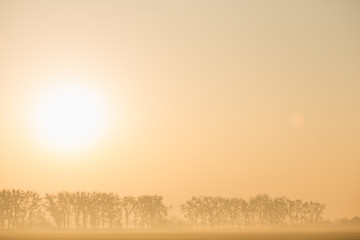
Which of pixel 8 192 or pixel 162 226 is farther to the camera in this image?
pixel 162 226

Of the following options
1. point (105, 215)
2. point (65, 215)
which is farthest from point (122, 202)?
point (65, 215)

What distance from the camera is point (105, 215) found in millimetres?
165625

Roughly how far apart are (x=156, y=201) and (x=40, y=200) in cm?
4293

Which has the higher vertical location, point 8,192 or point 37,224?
point 8,192

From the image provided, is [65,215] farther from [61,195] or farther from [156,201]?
[156,201]

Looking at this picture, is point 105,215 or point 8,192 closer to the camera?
point 8,192

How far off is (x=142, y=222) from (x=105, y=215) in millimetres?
19849

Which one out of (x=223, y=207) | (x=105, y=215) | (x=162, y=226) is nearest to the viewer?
(x=105, y=215)

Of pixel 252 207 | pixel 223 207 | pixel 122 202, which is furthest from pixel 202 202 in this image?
pixel 122 202

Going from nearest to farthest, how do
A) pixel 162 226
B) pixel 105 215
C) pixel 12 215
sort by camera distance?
pixel 12 215
pixel 105 215
pixel 162 226

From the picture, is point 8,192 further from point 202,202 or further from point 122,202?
point 202,202

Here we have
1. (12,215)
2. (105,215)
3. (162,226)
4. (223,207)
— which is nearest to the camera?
(12,215)

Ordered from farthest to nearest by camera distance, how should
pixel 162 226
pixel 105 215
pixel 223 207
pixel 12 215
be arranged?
pixel 223 207 < pixel 162 226 < pixel 105 215 < pixel 12 215

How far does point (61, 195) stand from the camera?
163625mm
